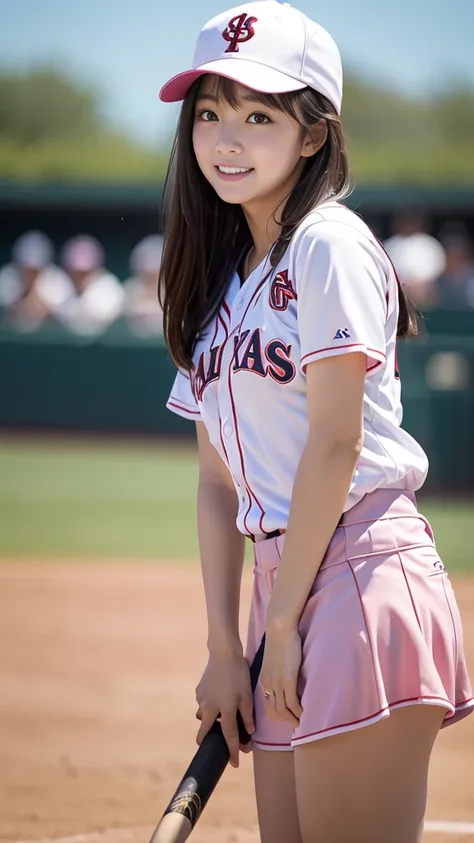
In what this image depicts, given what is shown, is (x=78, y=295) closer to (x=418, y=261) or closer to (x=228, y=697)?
(x=418, y=261)

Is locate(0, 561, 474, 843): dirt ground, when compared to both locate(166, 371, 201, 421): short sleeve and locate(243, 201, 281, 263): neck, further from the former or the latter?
locate(243, 201, 281, 263): neck

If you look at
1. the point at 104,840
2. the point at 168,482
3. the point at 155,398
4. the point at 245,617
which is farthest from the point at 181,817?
the point at 155,398

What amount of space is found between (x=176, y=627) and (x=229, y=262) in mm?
3832

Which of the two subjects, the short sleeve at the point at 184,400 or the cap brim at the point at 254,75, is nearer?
the cap brim at the point at 254,75

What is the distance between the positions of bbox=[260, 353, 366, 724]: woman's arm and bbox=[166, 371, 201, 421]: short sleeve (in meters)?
0.49

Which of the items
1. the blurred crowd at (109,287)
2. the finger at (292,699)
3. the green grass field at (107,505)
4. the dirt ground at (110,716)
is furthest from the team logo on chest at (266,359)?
the blurred crowd at (109,287)

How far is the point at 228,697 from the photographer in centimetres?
206

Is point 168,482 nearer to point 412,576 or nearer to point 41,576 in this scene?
point 41,576

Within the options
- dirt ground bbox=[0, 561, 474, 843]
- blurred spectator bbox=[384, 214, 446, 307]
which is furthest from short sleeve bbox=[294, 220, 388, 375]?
blurred spectator bbox=[384, 214, 446, 307]

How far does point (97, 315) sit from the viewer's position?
13.2 meters

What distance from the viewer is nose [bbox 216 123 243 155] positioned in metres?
1.92

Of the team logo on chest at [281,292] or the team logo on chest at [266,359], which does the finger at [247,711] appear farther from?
the team logo on chest at [281,292]

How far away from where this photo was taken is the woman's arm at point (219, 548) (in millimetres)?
2137

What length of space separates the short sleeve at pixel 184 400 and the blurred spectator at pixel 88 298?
419 inches
